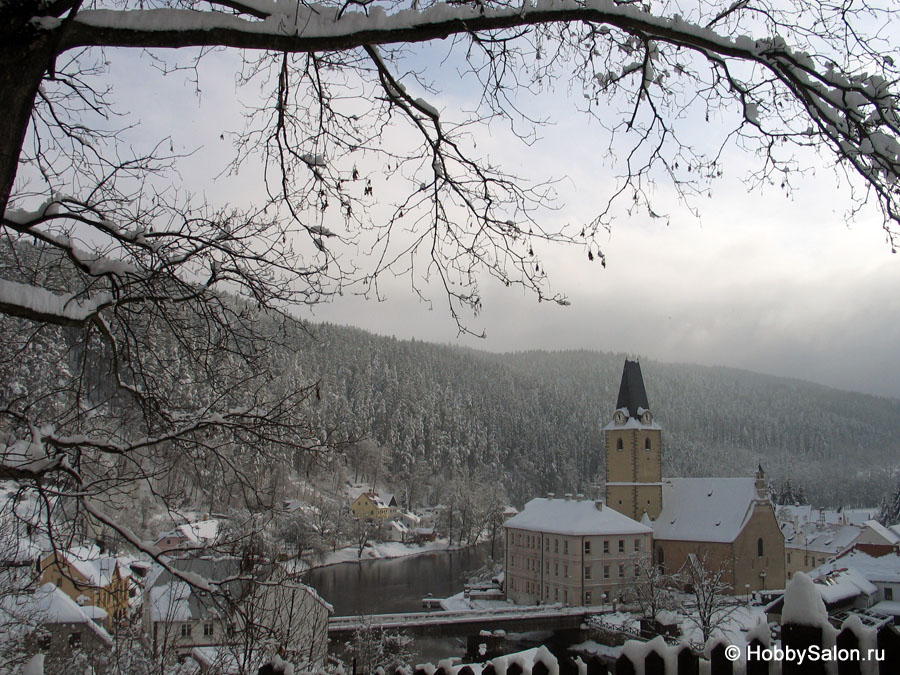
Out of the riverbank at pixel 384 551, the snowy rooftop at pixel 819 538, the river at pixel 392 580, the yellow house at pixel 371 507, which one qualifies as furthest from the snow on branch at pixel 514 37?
the yellow house at pixel 371 507

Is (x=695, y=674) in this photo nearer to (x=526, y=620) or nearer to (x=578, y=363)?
(x=526, y=620)

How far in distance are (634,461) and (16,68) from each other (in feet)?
156

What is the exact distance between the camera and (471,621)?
110ft

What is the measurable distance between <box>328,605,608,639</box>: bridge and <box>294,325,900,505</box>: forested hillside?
1094 inches

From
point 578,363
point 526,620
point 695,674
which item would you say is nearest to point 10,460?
point 695,674

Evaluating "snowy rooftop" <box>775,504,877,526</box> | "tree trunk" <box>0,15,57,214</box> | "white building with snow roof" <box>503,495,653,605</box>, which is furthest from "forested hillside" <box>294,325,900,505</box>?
"tree trunk" <box>0,15,57,214</box>

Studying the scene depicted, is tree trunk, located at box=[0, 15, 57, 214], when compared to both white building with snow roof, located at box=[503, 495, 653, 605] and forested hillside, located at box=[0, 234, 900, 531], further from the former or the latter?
white building with snow roof, located at box=[503, 495, 653, 605]

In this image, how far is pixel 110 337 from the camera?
13.7 ft

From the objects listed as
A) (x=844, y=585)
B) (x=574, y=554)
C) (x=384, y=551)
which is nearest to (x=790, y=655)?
(x=844, y=585)

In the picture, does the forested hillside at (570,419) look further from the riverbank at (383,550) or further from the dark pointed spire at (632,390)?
the dark pointed spire at (632,390)

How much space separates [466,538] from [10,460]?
249 feet

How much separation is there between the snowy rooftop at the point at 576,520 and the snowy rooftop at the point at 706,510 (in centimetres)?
350

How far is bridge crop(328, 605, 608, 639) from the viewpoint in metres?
30.8

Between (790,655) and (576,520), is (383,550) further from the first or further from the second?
(790,655)
